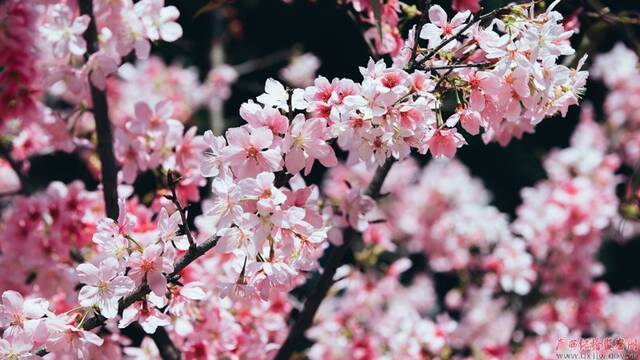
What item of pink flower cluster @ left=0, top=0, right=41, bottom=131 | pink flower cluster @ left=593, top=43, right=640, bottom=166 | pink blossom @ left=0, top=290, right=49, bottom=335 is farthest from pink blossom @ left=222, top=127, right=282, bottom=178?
pink flower cluster @ left=593, top=43, right=640, bottom=166

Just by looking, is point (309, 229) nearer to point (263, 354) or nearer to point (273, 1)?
point (263, 354)

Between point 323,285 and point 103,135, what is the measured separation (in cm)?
54

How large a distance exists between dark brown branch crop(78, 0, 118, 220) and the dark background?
5.21ft

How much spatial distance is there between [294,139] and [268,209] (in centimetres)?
11

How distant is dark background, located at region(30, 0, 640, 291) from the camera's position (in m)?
3.44

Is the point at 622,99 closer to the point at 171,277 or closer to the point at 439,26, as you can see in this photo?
the point at 439,26

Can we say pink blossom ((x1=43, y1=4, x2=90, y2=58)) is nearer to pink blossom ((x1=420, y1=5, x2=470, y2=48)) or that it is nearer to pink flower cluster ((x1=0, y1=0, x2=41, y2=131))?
pink flower cluster ((x1=0, y1=0, x2=41, y2=131))

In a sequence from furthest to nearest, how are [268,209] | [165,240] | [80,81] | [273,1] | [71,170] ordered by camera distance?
[273,1] → [71,170] → [80,81] → [165,240] → [268,209]

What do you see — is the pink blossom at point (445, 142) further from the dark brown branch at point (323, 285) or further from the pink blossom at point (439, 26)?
the dark brown branch at point (323, 285)

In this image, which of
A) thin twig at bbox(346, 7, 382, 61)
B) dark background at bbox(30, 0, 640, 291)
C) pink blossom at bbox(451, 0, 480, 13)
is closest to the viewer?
pink blossom at bbox(451, 0, 480, 13)

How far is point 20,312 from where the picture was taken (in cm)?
107

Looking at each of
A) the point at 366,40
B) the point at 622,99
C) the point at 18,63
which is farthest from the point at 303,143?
the point at 622,99

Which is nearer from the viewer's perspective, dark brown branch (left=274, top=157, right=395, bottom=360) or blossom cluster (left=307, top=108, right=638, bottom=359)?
dark brown branch (left=274, top=157, right=395, bottom=360)

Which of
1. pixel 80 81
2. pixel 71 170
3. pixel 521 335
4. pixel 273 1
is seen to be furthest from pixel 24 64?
pixel 273 1
